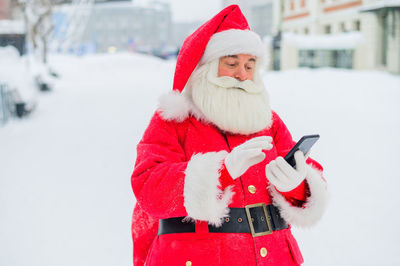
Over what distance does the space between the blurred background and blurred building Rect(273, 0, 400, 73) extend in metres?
0.04

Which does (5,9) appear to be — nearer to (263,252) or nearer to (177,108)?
(177,108)

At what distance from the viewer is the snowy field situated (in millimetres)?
3375

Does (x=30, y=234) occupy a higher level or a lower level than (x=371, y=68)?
lower

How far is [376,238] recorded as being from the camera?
11.5 ft

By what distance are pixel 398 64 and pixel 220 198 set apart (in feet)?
40.4

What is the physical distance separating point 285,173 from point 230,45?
0.58 m

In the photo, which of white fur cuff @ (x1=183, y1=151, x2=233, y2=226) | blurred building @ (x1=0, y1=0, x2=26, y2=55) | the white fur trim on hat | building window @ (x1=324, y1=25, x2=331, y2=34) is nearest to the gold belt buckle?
white fur cuff @ (x1=183, y1=151, x2=233, y2=226)

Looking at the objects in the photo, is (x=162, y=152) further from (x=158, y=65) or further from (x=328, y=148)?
(x=158, y=65)

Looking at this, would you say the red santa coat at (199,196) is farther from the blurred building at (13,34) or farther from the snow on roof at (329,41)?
the snow on roof at (329,41)

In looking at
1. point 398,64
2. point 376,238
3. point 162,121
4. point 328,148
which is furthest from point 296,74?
point 162,121

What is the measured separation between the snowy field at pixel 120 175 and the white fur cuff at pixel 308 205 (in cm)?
173

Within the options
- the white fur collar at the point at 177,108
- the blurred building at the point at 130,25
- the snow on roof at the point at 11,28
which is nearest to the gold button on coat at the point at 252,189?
the white fur collar at the point at 177,108

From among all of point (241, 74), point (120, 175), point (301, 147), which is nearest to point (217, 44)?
point (241, 74)

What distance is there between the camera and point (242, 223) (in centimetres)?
151
